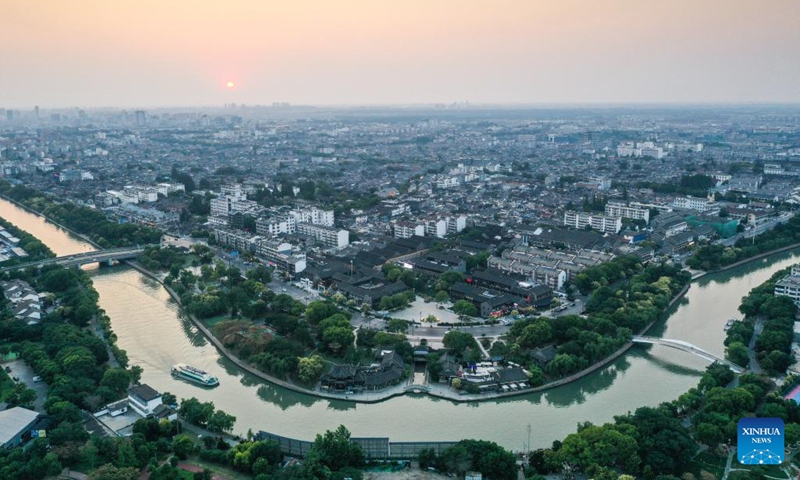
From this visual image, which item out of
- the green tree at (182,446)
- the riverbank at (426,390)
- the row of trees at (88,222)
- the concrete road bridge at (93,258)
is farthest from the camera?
the row of trees at (88,222)

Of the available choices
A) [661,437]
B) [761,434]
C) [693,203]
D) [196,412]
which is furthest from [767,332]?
[693,203]

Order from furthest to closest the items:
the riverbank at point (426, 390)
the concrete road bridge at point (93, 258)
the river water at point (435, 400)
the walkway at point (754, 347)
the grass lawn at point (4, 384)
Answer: the concrete road bridge at point (93, 258), the walkway at point (754, 347), the riverbank at point (426, 390), the grass lawn at point (4, 384), the river water at point (435, 400)

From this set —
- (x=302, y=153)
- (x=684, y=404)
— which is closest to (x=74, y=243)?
(x=684, y=404)

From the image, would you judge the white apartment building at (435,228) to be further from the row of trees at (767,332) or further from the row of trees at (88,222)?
the row of trees at (767,332)

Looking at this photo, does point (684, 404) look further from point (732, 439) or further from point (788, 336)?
point (788, 336)

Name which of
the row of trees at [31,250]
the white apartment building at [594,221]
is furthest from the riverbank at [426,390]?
the white apartment building at [594,221]

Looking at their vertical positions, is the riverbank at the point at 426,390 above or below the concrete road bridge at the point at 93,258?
below

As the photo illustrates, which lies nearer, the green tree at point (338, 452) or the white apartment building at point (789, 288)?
the green tree at point (338, 452)
